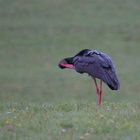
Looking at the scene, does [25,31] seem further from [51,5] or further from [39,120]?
[39,120]

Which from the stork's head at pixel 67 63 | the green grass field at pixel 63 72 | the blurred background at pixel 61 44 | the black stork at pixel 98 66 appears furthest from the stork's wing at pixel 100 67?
the blurred background at pixel 61 44

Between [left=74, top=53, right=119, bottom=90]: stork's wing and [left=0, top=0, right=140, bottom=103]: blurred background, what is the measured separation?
725 centimetres

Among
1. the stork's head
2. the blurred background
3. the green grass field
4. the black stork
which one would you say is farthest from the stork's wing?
the blurred background

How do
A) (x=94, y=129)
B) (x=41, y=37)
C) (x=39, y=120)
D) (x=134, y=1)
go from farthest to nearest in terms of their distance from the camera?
(x=134, y=1)
(x=41, y=37)
(x=39, y=120)
(x=94, y=129)

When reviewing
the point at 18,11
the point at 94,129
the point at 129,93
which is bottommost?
the point at 94,129

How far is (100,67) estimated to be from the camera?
10289 millimetres

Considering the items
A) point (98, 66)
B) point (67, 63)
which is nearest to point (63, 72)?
point (67, 63)

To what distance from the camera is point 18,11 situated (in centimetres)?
3372

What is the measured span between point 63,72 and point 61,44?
4.24 metres

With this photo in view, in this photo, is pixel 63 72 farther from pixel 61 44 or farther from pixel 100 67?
pixel 100 67

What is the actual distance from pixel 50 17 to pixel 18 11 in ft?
6.31

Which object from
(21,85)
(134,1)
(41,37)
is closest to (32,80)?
(21,85)

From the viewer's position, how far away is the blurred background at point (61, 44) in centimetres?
2197

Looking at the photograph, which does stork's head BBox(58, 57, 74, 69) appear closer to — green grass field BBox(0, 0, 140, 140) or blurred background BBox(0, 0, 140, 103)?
green grass field BBox(0, 0, 140, 140)
